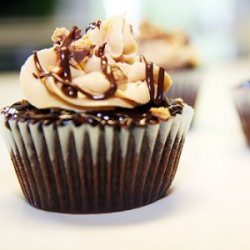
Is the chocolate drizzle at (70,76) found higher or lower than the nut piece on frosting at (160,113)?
higher

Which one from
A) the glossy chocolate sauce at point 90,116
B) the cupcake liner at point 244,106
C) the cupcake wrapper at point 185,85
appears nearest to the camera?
the glossy chocolate sauce at point 90,116

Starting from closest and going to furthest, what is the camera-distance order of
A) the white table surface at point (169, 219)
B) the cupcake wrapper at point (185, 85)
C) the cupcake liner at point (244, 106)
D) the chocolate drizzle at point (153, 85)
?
the white table surface at point (169, 219)
the chocolate drizzle at point (153, 85)
the cupcake liner at point (244, 106)
the cupcake wrapper at point (185, 85)

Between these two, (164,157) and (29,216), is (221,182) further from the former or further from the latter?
(29,216)

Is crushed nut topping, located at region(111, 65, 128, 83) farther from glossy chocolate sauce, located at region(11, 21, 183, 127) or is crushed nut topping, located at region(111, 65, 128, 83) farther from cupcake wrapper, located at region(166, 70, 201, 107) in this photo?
cupcake wrapper, located at region(166, 70, 201, 107)

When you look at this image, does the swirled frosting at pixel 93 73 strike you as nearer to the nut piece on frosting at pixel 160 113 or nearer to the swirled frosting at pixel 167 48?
the nut piece on frosting at pixel 160 113

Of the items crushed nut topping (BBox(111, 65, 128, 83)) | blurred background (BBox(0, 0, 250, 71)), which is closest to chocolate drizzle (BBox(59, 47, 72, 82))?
crushed nut topping (BBox(111, 65, 128, 83))

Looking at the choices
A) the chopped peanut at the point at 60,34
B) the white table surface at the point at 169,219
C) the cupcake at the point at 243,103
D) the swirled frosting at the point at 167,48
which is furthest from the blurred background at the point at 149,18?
the chopped peanut at the point at 60,34

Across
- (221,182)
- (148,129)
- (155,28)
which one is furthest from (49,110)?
(155,28)
